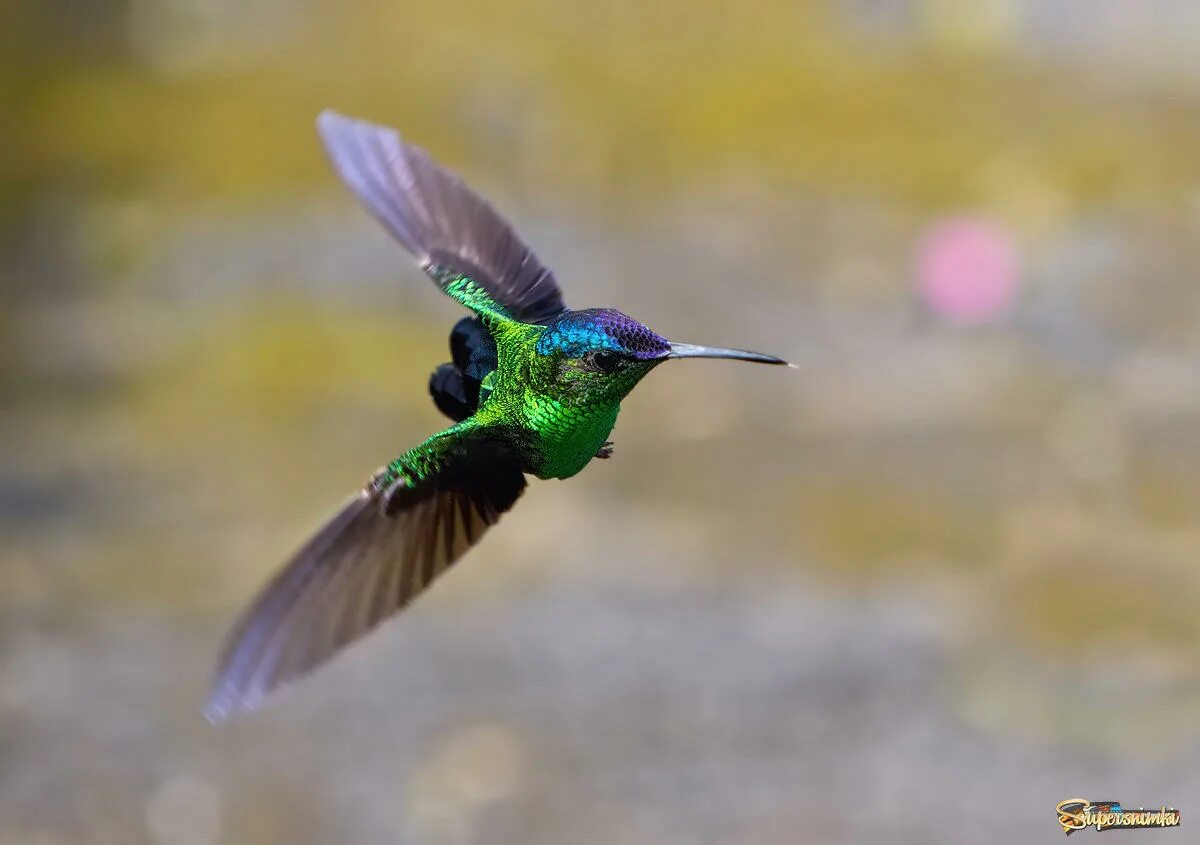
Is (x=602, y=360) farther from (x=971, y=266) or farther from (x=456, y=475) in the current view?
(x=971, y=266)

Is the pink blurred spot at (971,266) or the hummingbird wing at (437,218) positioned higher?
the pink blurred spot at (971,266)

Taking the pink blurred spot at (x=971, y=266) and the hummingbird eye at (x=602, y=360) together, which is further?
the pink blurred spot at (x=971, y=266)

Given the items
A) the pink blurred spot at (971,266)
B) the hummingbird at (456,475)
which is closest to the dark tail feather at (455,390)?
the hummingbird at (456,475)

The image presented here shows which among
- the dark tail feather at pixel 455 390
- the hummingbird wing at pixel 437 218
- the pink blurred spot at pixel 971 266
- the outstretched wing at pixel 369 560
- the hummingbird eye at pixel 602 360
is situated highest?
the pink blurred spot at pixel 971 266

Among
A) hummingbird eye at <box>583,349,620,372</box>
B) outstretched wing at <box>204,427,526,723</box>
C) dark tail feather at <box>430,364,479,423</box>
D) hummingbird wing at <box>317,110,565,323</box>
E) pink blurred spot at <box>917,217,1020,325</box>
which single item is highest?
pink blurred spot at <box>917,217,1020,325</box>
